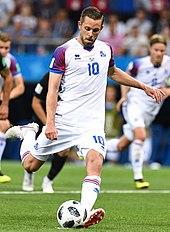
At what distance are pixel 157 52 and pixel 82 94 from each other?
5362 mm

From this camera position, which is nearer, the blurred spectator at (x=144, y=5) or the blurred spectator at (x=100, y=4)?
the blurred spectator at (x=100, y=4)

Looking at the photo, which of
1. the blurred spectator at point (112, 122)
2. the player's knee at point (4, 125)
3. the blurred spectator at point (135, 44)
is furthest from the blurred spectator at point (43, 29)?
the player's knee at point (4, 125)

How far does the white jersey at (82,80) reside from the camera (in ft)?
29.1

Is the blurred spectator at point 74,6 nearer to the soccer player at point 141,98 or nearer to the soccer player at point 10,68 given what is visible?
the soccer player at point 141,98

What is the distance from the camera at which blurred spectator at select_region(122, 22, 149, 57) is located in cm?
2283

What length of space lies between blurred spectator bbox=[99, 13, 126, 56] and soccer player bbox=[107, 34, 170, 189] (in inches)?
320

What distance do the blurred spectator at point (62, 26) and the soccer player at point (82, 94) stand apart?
14.5 meters

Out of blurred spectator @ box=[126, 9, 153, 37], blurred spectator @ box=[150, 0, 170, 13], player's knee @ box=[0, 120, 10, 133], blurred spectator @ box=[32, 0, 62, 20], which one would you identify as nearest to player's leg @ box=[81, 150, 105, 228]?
player's knee @ box=[0, 120, 10, 133]

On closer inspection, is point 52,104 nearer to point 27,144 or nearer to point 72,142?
point 72,142

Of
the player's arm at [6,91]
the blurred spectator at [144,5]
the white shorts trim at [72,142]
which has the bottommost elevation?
the white shorts trim at [72,142]

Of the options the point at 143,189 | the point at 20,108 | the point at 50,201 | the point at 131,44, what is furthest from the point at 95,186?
the point at 20,108

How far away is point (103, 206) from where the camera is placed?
412 inches

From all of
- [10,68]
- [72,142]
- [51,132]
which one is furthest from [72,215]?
[10,68]

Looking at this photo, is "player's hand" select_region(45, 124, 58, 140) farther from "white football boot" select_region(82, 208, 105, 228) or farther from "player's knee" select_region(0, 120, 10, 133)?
"player's knee" select_region(0, 120, 10, 133)
